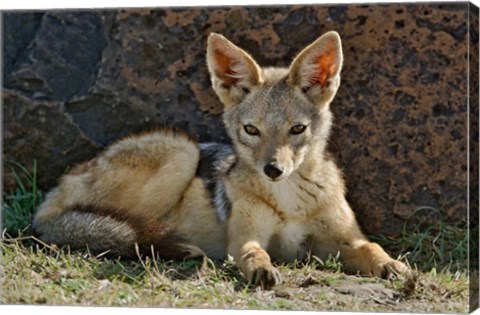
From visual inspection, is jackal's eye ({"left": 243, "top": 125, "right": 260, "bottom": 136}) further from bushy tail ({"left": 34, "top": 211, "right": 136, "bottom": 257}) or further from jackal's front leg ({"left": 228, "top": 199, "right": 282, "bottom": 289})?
bushy tail ({"left": 34, "top": 211, "right": 136, "bottom": 257})

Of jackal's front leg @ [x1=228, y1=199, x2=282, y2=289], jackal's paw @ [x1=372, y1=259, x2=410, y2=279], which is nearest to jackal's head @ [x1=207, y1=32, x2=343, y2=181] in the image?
jackal's front leg @ [x1=228, y1=199, x2=282, y2=289]

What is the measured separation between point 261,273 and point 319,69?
54.0 inches

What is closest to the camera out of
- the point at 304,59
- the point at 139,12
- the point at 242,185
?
the point at 304,59

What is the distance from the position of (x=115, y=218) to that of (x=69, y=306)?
0.92 meters

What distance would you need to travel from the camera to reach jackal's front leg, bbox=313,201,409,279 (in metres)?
6.41

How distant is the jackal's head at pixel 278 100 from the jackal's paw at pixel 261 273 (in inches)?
19.9

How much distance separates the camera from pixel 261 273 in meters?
5.99

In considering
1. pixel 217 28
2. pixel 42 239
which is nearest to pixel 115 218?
pixel 42 239

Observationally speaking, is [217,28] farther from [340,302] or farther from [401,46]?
[340,302]

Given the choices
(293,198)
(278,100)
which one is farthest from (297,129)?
(293,198)

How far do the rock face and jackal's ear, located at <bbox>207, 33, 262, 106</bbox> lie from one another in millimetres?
561

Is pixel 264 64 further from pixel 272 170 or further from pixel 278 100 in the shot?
pixel 272 170

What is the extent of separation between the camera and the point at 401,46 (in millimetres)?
6695

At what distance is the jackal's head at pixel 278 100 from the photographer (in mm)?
6320
